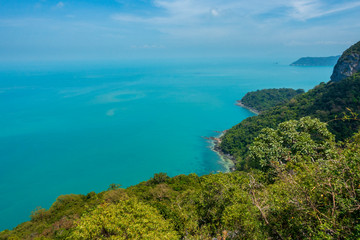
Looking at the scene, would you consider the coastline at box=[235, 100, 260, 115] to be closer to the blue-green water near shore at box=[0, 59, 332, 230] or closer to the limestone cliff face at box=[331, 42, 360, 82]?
the blue-green water near shore at box=[0, 59, 332, 230]

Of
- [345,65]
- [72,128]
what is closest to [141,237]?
[72,128]

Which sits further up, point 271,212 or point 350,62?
point 350,62

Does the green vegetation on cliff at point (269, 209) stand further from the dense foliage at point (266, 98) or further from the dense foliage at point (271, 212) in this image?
the dense foliage at point (266, 98)

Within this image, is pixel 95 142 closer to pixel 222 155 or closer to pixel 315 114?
pixel 222 155

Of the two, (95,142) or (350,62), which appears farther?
(350,62)

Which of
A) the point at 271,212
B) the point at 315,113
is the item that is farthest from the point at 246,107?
the point at 271,212

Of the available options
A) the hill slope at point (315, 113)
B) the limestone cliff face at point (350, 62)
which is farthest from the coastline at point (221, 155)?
the limestone cliff face at point (350, 62)

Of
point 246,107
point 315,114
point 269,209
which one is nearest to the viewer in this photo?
point 269,209
